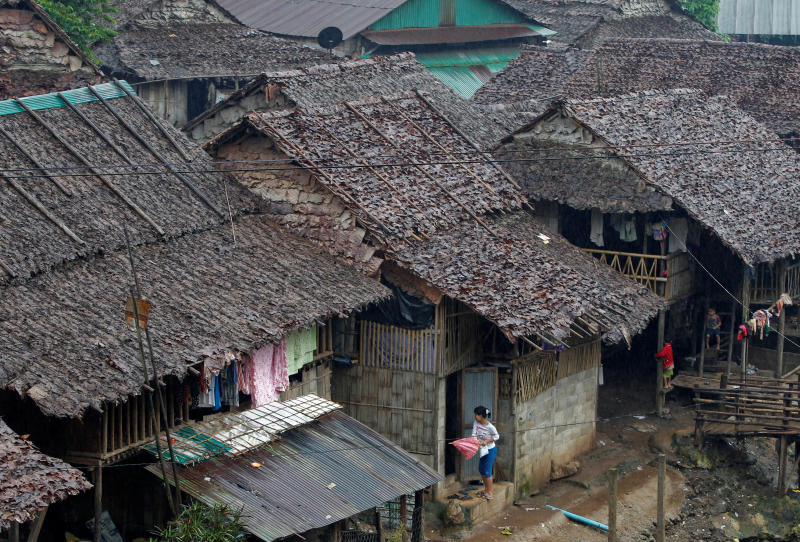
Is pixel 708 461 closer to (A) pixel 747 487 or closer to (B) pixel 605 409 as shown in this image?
(A) pixel 747 487

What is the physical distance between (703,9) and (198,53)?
23.4 meters

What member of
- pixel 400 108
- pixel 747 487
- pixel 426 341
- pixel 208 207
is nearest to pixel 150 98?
pixel 400 108

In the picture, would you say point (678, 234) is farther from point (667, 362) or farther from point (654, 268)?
point (667, 362)

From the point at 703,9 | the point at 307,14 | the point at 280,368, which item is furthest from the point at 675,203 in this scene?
the point at 703,9

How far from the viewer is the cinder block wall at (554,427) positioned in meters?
18.4

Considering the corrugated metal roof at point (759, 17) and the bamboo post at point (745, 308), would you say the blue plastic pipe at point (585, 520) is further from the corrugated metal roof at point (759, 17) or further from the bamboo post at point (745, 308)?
the corrugated metal roof at point (759, 17)

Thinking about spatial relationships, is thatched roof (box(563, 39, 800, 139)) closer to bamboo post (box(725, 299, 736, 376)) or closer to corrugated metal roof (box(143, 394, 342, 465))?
bamboo post (box(725, 299, 736, 376))

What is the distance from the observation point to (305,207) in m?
18.1

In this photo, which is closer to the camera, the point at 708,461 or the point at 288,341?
the point at 288,341

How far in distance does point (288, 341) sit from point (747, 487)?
941 cm

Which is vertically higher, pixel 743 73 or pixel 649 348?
pixel 743 73

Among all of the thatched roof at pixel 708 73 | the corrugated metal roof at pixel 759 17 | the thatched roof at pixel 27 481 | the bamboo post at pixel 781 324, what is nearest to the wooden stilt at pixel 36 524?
the thatched roof at pixel 27 481

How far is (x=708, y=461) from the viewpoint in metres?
20.7

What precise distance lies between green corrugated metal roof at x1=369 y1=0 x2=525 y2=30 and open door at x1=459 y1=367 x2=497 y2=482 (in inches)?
839
